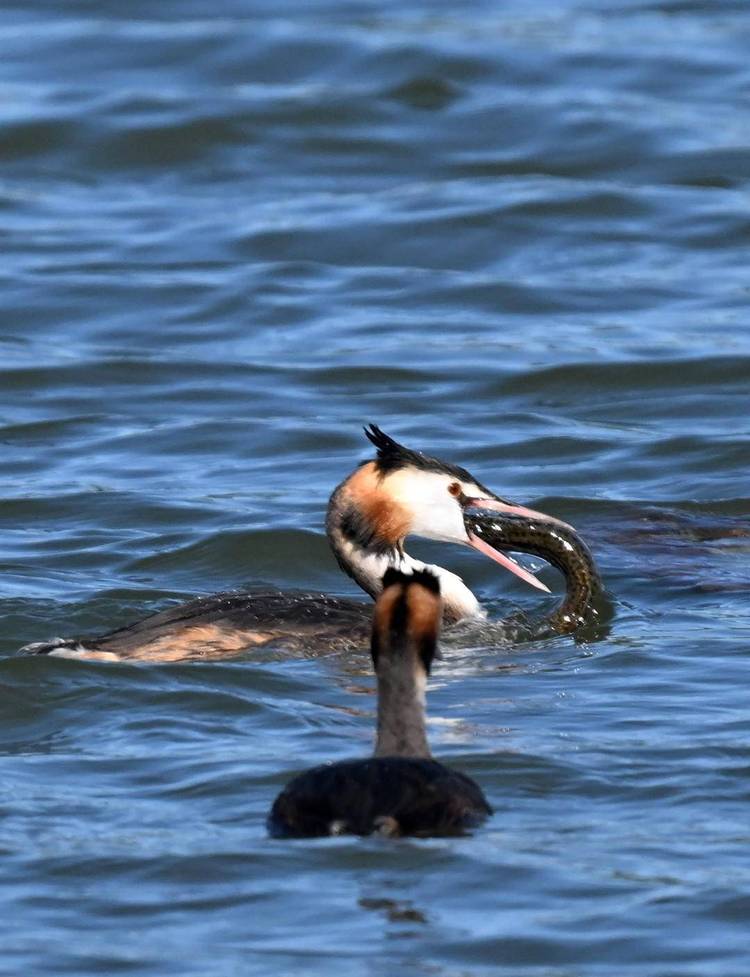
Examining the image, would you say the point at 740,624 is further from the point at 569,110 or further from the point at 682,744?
the point at 569,110

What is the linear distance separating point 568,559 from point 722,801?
2982 millimetres

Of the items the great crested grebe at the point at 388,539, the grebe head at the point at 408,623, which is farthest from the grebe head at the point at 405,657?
the great crested grebe at the point at 388,539

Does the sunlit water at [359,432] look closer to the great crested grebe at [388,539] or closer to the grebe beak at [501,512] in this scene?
the great crested grebe at [388,539]

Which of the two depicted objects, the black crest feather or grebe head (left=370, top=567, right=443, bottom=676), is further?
the black crest feather

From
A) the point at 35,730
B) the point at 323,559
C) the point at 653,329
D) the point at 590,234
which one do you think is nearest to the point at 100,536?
the point at 323,559

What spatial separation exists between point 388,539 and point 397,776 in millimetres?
3545

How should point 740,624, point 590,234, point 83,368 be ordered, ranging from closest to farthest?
1. point 740,624
2. point 83,368
3. point 590,234

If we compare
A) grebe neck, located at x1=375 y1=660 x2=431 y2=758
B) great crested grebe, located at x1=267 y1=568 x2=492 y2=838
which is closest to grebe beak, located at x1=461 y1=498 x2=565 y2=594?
great crested grebe, located at x1=267 y1=568 x2=492 y2=838

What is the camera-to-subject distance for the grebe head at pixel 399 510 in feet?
32.6

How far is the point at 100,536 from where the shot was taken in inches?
456

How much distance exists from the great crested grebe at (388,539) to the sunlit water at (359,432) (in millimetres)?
181

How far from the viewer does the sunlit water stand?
21.0ft

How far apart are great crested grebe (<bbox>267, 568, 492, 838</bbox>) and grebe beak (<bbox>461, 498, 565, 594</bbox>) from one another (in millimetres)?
2952

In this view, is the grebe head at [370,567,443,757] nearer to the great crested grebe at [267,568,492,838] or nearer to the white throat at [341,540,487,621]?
the great crested grebe at [267,568,492,838]
